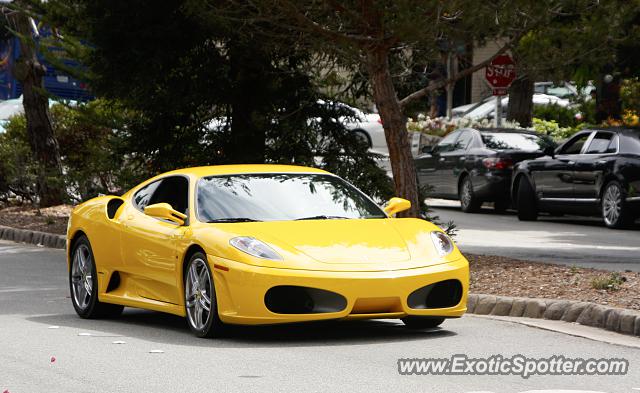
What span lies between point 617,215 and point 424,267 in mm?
12005

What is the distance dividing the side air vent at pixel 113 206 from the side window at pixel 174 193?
1.38 feet

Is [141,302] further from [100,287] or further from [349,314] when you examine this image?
[349,314]

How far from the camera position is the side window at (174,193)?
11336 mm

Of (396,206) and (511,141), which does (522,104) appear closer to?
(511,141)

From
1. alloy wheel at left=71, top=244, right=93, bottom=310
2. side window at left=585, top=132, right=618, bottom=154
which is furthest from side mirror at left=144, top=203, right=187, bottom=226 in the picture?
side window at left=585, top=132, right=618, bottom=154

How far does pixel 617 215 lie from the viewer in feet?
70.8

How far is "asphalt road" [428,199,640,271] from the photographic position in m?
17.0

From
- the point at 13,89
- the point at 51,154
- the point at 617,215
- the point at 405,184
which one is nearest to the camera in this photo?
the point at 405,184

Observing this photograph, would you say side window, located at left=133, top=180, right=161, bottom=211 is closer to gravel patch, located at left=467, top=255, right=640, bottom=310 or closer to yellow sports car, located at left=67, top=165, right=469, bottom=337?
yellow sports car, located at left=67, top=165, right=469, bottom=337

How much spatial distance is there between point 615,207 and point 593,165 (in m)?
0.82

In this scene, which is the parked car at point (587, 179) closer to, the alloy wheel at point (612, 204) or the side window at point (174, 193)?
the alloy wheel at point (612, 204)

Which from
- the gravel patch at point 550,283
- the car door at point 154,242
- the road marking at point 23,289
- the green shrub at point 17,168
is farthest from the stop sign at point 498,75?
the car door at point 154,242

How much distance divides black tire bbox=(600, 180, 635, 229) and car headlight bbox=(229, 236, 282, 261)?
39.6 ft

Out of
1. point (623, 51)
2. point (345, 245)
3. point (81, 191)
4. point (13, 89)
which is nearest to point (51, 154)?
point (81, 191)
